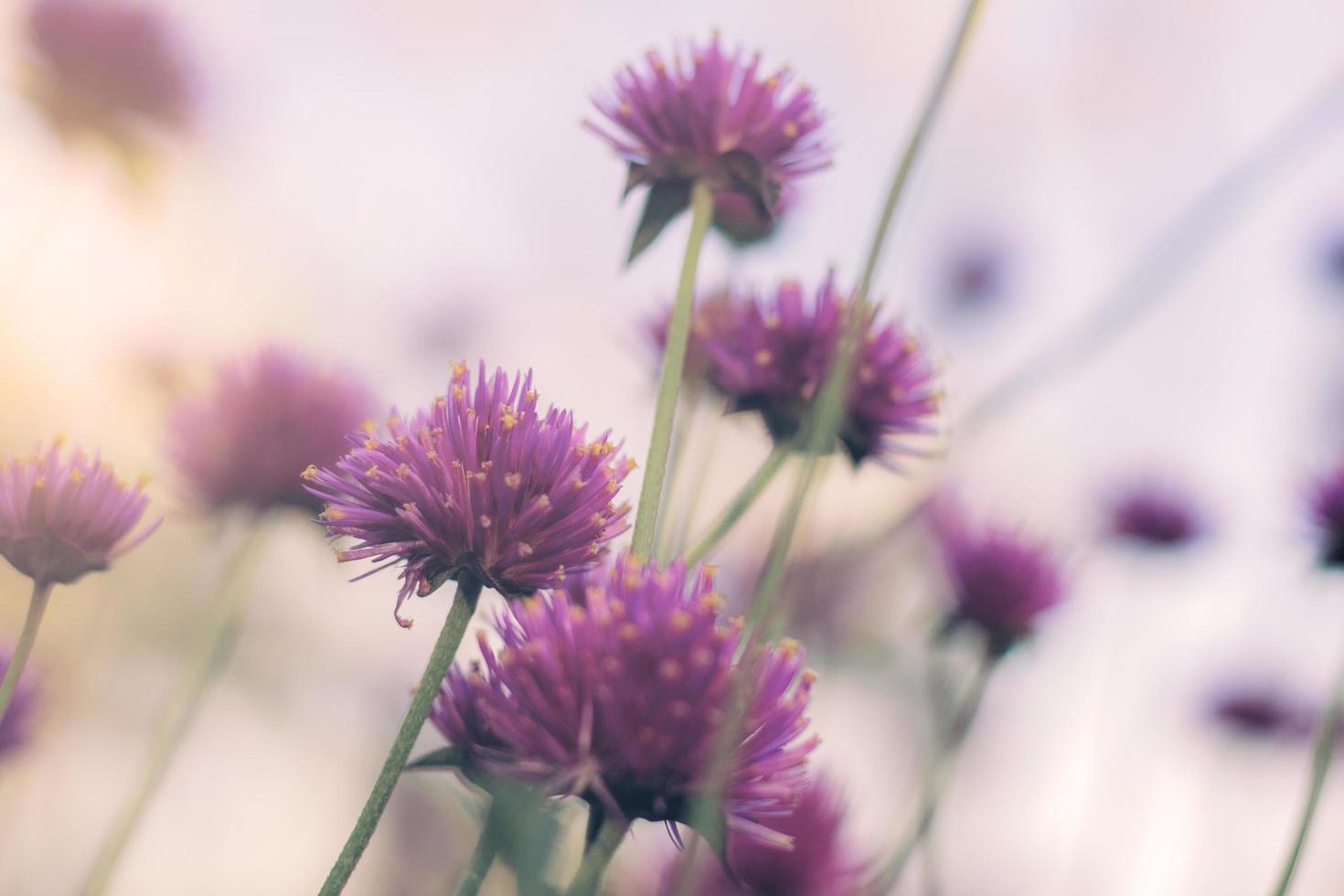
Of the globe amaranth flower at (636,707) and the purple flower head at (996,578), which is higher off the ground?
the purple flower head at (996,578)

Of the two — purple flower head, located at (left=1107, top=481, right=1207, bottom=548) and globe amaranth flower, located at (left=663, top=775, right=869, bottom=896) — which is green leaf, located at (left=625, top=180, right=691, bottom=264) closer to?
globe amaranth flower, located at (left=663, top=775, right=869, bottom=896)

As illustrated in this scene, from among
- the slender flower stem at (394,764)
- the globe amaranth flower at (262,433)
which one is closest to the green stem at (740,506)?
the slender flower stem at (394,764)

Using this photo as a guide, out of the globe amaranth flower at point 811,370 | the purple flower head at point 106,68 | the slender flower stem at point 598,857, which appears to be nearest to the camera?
the slender flower stem at point 598,857

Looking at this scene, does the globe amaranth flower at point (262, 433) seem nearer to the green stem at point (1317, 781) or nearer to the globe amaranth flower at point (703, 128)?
the globe amaranth flower at point (703, 128)

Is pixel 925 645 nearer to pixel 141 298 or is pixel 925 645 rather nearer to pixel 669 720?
pixel 669 720

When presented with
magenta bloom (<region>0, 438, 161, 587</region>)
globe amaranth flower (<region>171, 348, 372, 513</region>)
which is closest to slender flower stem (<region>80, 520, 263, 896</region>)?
globe amaranth flower (<region>171, 348, 372, 513</region>)

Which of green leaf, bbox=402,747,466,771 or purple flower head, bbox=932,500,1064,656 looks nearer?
green leaf, bbox=402,747,466,771

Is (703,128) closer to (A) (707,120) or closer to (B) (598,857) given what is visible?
(A) (707,120)
